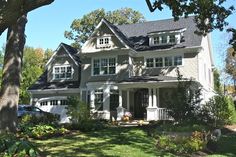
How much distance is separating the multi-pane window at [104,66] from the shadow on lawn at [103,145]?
15.8m

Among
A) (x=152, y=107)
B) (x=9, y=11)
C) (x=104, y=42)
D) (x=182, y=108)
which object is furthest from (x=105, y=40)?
(x=9, y=11)

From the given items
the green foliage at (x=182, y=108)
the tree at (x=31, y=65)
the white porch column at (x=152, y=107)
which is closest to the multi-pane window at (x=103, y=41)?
the white porch column at (x=152, y=107)

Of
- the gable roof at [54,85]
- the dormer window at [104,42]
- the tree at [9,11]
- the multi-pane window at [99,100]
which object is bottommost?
the multi-pane window at [99,100]

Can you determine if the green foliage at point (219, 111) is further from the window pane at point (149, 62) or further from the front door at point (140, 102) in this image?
the window pane at point (149, 62)

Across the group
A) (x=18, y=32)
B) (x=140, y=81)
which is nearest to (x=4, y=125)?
(x=18, y=32)

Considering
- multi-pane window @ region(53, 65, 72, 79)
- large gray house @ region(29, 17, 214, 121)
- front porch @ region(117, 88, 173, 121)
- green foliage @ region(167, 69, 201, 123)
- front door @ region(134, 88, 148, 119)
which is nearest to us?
green foliage @ region(167, 69, 201, 123)

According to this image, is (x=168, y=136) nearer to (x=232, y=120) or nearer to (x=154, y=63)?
(x=232, y=120)

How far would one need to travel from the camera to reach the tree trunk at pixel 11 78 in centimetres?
1758

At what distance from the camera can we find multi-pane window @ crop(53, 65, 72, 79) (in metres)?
37.8

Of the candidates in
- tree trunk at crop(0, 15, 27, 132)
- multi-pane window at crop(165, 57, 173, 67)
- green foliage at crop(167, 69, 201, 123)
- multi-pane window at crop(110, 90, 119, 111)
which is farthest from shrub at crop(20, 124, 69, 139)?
multi-pane window at crop(165, 57, 173, 67)

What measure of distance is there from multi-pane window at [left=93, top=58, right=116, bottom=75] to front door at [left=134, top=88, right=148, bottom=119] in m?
3.03

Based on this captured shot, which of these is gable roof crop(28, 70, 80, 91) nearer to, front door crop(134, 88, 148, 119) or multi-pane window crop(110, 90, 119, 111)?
multi-pane window crop(110, 90, 119, 111)

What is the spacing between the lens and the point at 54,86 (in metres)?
36.8

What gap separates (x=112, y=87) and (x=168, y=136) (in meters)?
17.2
